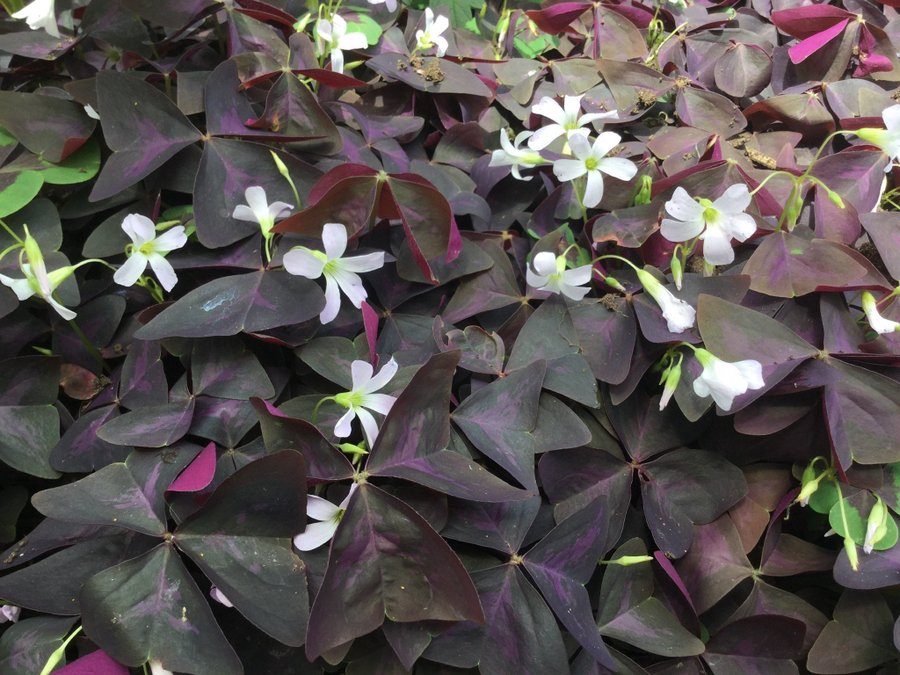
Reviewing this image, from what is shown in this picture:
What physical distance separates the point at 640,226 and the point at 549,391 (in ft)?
0.86

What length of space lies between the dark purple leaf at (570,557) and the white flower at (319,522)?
21cm

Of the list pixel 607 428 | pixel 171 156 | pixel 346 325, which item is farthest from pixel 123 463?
pixel 607 428

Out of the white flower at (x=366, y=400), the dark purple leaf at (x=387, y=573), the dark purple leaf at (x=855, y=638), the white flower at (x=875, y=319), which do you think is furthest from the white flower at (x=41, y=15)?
the dark purple leaf at (x=855, y=638)

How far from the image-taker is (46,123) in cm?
88

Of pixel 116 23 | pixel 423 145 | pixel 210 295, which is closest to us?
pixel 210 295

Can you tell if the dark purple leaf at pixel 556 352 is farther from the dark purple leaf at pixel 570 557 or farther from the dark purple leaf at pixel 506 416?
the dark purple leaf at pixel 570 557

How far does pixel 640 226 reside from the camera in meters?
0.84

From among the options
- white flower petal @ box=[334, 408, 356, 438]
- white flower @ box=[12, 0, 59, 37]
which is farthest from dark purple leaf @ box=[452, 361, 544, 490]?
white flower @ box=[12, 0, 59, 37]

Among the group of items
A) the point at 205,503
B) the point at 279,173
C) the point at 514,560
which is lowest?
the point at 514,560

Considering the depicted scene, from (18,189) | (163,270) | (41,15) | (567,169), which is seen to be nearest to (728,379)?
(567,169)

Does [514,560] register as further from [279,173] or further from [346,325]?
[279,173]

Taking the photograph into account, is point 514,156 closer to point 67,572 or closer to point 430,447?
point 430,447

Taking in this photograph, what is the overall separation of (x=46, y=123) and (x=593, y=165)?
2.48 ft

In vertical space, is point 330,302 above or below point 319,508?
above
